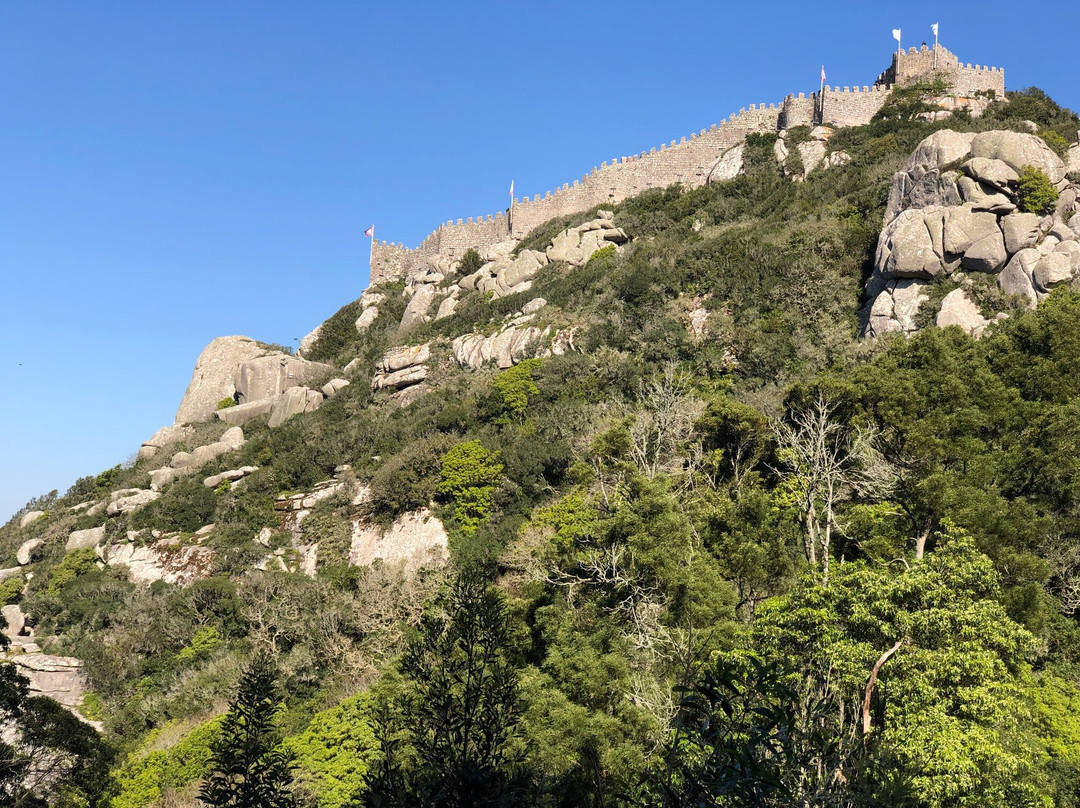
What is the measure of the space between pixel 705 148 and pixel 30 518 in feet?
139

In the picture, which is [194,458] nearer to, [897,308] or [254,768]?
[897,308]

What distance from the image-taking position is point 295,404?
4603 cm

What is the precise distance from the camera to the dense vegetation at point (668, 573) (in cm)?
1085

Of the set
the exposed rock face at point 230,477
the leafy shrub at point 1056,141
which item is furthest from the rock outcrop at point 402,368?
the leafy shrub at point 1056,141

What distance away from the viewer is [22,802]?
15.7 m

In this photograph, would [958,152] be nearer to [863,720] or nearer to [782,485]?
[782,485]

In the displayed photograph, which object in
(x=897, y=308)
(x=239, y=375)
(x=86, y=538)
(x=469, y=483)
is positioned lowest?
(x=86, y=538)

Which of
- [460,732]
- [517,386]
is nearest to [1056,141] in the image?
[517,386]

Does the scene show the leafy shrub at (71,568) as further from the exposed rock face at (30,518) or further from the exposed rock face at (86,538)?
the exposed rock face at (30,518)

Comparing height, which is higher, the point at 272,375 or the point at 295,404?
the point at 272,375

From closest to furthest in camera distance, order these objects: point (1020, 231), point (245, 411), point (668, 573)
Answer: point (668, 573) < point (1020, 231) < point (245, 411)

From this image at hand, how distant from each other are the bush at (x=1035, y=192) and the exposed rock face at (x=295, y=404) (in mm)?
32358

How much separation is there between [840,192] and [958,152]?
8.51 meters

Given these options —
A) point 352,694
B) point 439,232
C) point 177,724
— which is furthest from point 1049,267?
point 439,232
